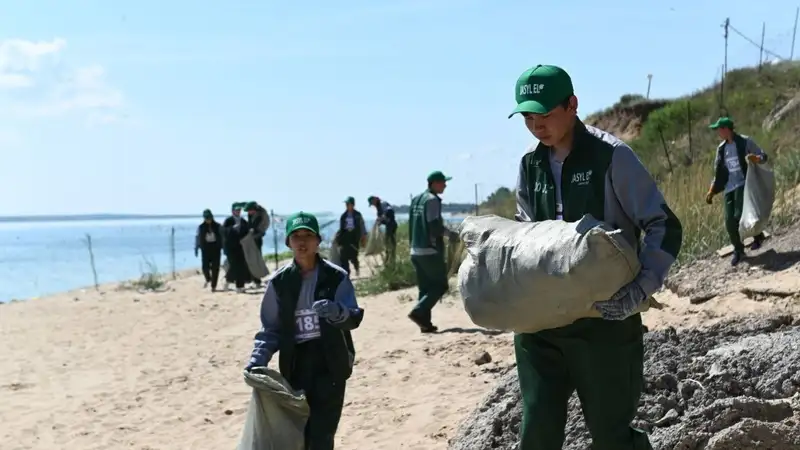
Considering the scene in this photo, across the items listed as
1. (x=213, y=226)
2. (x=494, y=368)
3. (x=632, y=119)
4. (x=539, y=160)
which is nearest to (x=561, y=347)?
(x=539, y=160)


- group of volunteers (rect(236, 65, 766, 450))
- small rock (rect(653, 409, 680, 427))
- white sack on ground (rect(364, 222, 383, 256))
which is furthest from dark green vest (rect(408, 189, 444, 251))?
white sack on ground (rect(364, 222, 383, 256))

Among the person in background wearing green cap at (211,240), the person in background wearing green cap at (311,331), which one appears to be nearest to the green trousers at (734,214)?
the person in background wearing green cap at (311,331)

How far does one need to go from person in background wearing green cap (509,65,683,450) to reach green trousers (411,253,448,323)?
20.3 ft

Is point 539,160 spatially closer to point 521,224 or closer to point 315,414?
point 521,224

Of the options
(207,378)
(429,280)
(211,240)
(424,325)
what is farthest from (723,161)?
(211,240)

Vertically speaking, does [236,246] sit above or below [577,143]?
below

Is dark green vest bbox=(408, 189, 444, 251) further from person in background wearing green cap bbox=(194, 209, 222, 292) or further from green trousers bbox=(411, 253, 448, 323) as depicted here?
person in background wearing green cap bbox=(194, 209, 222, 292)

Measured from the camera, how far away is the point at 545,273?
2.86 m

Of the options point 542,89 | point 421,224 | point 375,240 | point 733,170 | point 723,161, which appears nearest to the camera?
point 542,89

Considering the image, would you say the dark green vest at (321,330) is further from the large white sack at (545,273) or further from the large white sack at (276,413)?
the large white sack at (545,273)

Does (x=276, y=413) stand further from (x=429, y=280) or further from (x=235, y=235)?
(x=235, y=235)

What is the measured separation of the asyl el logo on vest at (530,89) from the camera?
9.72ft

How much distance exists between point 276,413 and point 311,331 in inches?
16.0

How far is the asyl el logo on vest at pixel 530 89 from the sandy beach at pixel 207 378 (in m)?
2.80
